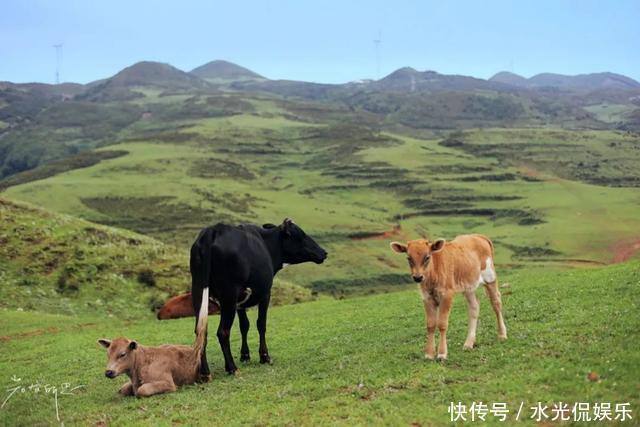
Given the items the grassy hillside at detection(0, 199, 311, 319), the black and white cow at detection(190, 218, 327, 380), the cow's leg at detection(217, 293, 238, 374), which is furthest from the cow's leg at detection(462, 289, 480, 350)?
the grassy hillside at detection(0, 199, 311, 319)

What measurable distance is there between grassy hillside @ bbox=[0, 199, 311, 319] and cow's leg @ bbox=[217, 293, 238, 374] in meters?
19.8

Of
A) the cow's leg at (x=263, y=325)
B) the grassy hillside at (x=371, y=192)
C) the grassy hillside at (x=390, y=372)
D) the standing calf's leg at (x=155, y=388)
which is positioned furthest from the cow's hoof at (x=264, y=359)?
the grassy hillside at (x=371, y=192)

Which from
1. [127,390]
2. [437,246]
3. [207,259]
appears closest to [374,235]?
[207,259]

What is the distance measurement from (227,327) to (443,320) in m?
4.53

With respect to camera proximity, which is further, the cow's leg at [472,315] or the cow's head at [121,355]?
the cow's leg at [472,315]

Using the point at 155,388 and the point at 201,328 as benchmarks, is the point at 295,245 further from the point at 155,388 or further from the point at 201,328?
the point at 155,388

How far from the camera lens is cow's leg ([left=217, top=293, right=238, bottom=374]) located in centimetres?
1380

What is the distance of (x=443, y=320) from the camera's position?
1242 centimetres

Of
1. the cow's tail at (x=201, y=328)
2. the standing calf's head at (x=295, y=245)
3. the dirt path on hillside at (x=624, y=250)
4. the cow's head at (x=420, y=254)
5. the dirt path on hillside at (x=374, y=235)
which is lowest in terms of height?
the dirt path on hillside at (x=374, y=235)

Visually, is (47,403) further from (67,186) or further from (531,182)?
(531,182)

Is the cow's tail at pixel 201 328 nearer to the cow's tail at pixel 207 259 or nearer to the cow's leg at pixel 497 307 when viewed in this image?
the cow's tail at pixel 207 259

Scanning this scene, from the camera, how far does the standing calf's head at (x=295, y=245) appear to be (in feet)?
53.6

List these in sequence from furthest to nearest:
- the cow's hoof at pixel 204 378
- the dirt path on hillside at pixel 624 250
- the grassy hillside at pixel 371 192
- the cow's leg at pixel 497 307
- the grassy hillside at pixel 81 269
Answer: the grassy hillside at pixel 371 192
the dirt path on hillside at pixel 624 250
the grassy hillside at pixel 81 269
the cow's leg at pixel 497 307
the cow's hoof at pixel 204 378

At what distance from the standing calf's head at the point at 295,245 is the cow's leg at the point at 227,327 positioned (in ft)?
9.03
